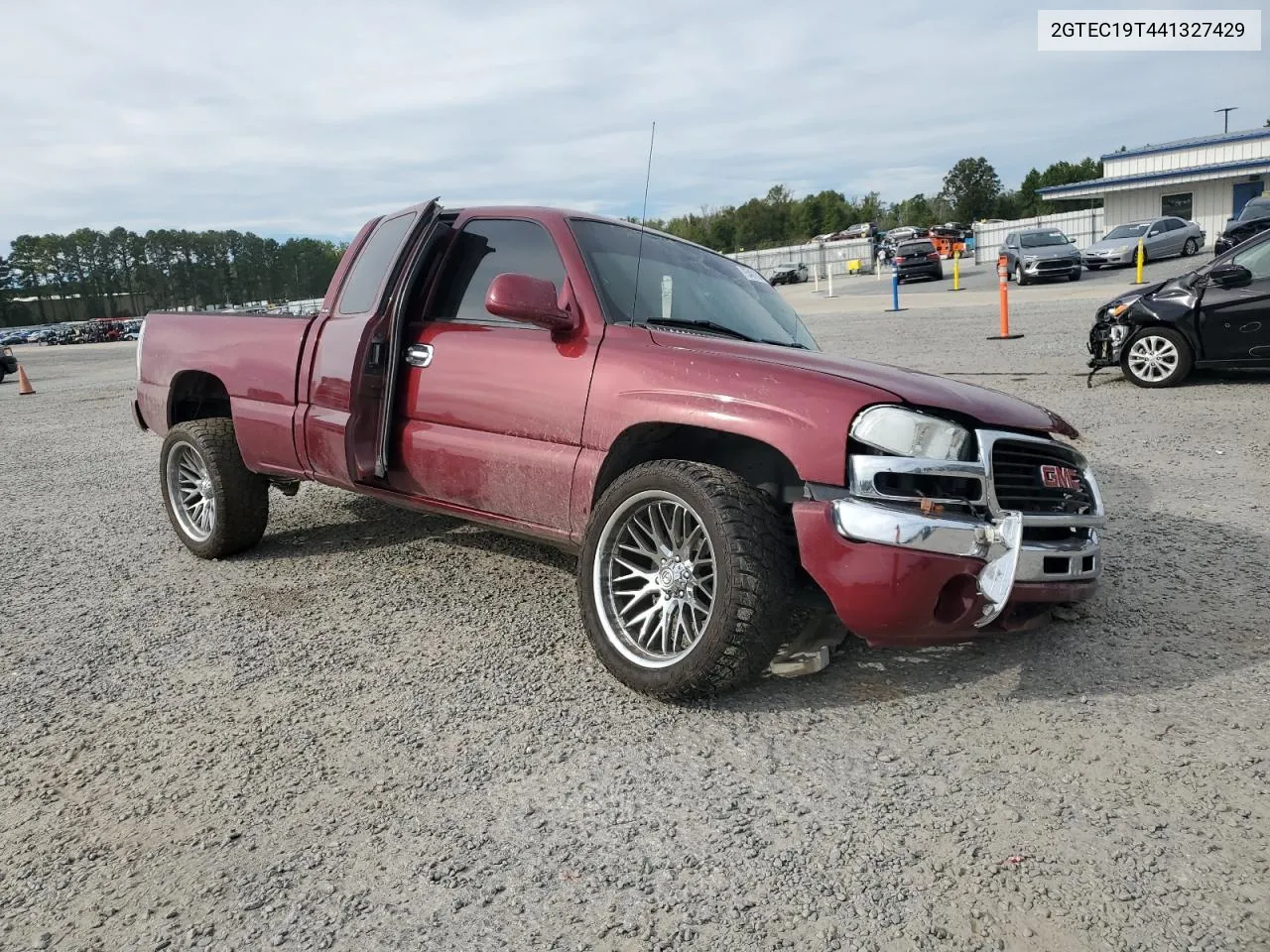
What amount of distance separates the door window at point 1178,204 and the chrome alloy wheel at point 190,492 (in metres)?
50.9

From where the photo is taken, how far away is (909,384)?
10.6 feet

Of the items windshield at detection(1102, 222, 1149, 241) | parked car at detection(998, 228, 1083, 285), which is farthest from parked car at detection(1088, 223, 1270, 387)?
windshield at detection(1102, 222, 1149, 241)

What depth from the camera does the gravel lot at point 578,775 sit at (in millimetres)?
2207

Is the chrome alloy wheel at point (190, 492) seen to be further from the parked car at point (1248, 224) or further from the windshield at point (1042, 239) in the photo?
the windshield at point (1042, 239)

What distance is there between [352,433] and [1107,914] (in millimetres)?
3415

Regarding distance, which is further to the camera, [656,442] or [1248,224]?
[1248,224]

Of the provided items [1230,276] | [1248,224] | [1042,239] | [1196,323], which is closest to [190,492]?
[1196,323]

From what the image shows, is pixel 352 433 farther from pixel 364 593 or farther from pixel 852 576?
pixel 852 576

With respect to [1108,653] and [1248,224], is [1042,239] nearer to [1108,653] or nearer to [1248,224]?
[1248,224]

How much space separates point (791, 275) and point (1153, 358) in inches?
1881

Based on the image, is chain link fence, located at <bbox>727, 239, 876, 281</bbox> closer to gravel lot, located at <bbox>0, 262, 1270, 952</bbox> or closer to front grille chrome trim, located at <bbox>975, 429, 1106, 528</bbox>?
gravel lot, located at <bbox>0, 262, 1270, 952</bbox>

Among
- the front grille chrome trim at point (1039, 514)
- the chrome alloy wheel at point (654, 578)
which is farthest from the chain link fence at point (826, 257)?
the chrome alloy wheel at point (654, 578)

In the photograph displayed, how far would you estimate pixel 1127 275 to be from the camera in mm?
27281

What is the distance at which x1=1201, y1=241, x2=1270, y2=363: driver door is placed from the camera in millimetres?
8859
